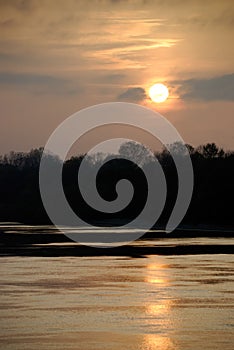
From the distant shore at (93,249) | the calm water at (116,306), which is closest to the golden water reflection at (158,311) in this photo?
the calm water at (116,306)

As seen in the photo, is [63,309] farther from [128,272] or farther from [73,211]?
[73,211]

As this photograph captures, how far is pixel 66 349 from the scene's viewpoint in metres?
23.3

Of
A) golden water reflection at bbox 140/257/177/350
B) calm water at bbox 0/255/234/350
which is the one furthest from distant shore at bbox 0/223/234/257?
golden water reflection at bbox 140/257/177/350

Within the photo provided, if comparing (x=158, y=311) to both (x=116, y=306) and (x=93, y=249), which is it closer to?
(x=116, y=306)

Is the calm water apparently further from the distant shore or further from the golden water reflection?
the distant shore

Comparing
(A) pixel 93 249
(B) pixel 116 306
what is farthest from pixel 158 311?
(A) pixel 93 249

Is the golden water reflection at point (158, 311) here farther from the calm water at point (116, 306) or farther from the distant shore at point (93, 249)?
the distant shore at point (93, 249)

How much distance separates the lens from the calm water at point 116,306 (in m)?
24.7

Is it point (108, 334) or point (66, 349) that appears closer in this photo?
point (66, 349)

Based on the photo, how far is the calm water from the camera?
24.7 metres

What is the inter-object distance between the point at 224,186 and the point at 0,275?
82.5m

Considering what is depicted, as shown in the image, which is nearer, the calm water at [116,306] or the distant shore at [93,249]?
the calm water at [116,306]

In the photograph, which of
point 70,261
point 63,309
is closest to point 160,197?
point 70,261

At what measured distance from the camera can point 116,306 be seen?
31266 millimetres
